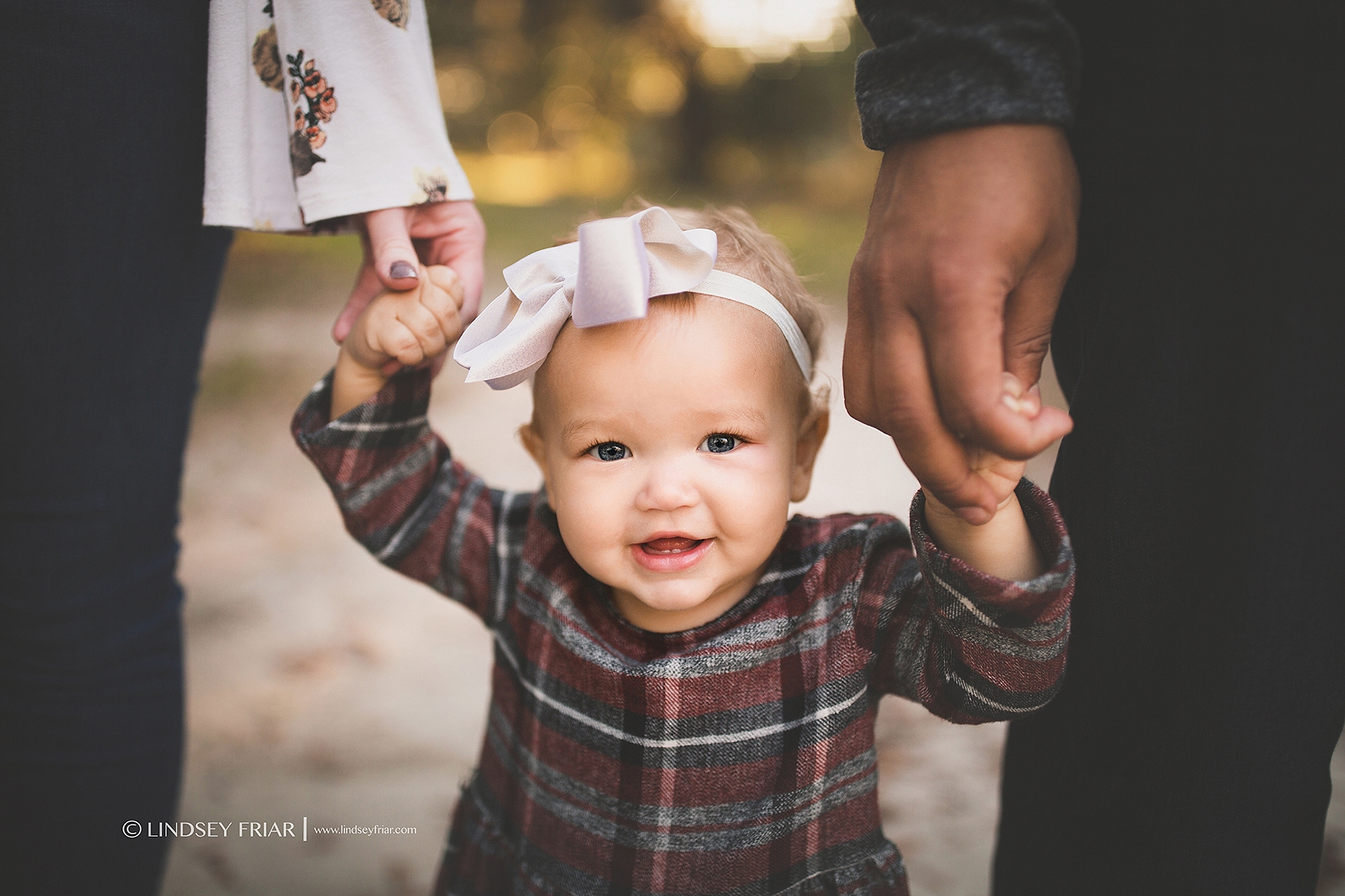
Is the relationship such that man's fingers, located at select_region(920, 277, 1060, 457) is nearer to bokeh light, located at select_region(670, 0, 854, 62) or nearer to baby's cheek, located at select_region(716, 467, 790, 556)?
baby's cheek, located at select_region(716, 467, 790, 556)

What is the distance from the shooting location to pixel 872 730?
3.71 ft

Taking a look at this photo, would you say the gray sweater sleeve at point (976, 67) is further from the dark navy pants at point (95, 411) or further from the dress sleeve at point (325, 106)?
the dark navy pants at point (95, 411)

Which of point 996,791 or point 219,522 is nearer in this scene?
point 996,791

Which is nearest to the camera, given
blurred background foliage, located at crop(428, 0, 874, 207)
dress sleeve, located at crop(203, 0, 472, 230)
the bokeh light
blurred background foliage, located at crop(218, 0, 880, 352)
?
dress sleeve, located at crop(203, 0, 472, 230)

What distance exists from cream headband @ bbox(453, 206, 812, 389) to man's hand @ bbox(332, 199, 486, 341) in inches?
3.7

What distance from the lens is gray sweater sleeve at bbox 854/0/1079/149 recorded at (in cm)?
75

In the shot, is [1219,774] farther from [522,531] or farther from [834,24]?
[834,24]

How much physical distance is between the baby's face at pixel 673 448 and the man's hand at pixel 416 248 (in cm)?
22

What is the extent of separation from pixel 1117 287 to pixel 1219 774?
0.49m

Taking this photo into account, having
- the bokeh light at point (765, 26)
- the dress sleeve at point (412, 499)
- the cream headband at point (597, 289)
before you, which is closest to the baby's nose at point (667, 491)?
the cream headband at point (597, 289)

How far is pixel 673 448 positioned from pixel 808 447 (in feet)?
0.82

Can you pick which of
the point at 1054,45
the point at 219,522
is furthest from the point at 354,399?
the point at 219,522

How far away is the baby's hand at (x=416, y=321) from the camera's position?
3.74 ft

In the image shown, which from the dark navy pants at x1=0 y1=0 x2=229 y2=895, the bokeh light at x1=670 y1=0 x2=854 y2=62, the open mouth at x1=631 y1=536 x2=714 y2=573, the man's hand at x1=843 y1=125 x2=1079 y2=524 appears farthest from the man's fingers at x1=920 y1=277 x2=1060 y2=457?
the bokeh light at x1=670 y1=0 x2=854 y2=62
